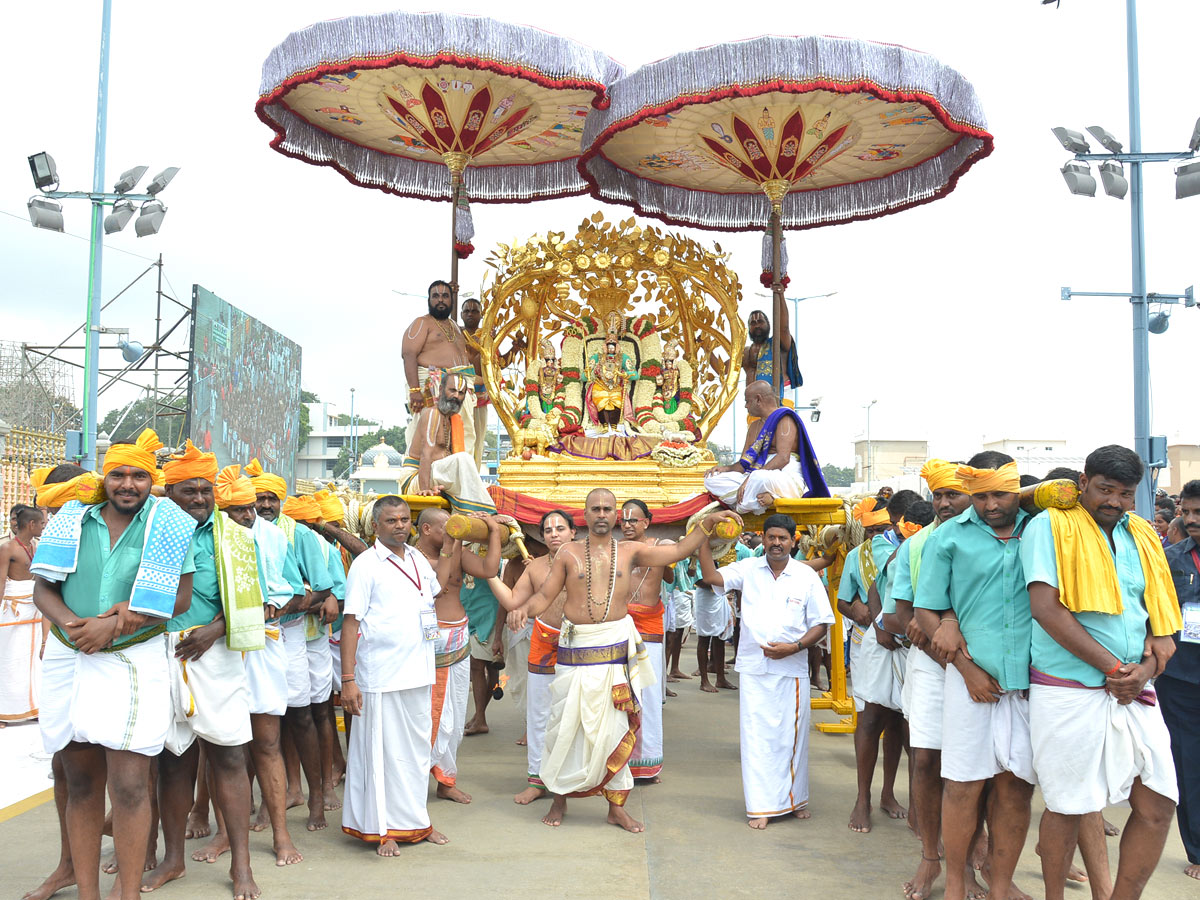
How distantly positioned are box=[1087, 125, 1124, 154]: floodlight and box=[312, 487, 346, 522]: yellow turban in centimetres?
926

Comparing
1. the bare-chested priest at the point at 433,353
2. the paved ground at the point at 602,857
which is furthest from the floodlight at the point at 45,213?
the paved ground at the point at 602,857

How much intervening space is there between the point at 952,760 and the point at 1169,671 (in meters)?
1.78

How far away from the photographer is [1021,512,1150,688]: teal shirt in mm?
3629

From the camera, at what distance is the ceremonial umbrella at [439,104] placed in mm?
7473

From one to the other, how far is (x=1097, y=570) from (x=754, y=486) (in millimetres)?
3243

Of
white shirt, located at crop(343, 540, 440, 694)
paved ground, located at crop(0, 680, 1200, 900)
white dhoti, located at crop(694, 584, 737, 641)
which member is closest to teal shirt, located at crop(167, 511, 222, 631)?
white shirt, located at crop(343, 540, 440, 694)

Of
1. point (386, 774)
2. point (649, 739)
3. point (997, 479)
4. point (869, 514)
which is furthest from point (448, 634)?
point (997, 479)

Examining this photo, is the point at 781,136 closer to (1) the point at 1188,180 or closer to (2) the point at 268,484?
(2) the point at 268,484

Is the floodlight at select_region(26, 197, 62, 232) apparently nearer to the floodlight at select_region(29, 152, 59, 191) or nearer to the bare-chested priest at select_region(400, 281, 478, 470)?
the floodlight at select_region(29, 152, 59, 191)

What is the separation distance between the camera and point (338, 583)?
581 cm

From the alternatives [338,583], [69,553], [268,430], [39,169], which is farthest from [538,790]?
[268,430]

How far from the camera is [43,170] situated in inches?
478

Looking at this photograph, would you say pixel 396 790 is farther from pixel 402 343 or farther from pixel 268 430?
pixel 268 430

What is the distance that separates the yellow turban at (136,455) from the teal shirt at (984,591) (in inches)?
125
